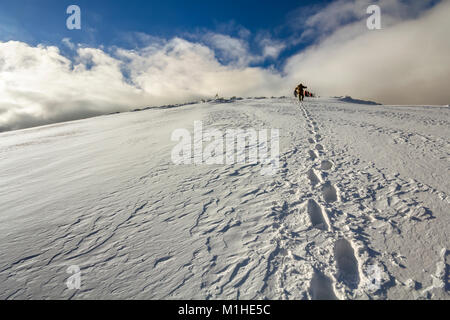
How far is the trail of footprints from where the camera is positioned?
6.67 ft

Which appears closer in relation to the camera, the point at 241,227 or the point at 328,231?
the point at 328,231

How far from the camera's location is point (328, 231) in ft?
8.86

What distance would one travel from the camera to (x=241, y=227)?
9.63 ft

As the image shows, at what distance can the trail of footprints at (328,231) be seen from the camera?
2033 mm

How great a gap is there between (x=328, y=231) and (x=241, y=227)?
1.12 metres

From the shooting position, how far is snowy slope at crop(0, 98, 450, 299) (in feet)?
7.01

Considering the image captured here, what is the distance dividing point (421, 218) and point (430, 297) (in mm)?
1300

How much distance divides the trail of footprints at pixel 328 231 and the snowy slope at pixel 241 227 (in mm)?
16

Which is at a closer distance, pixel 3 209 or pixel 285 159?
pixel 3 209

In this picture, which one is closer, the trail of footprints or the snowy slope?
the trail of footprints

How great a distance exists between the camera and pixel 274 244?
2557 mm

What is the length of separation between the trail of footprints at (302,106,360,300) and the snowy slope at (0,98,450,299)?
0.02 metres
